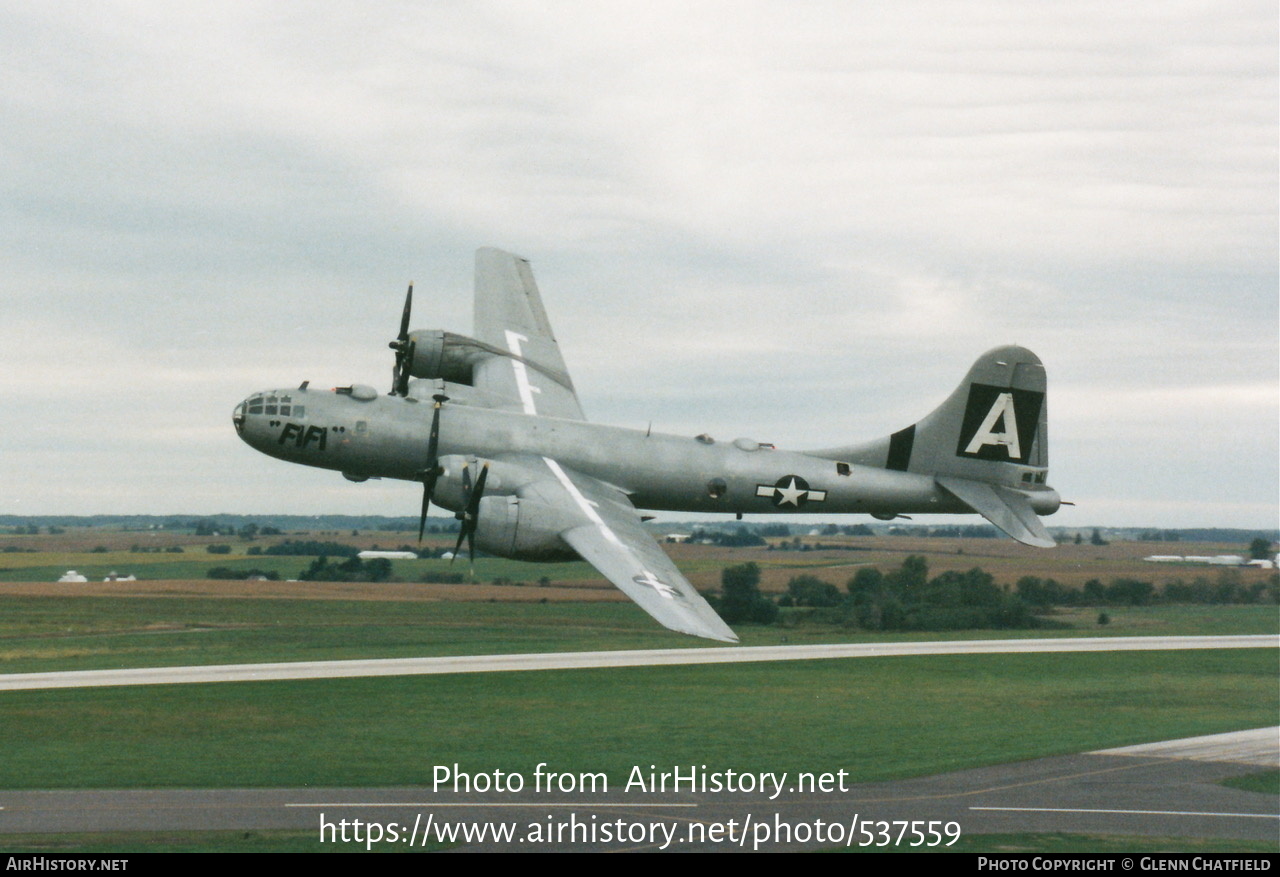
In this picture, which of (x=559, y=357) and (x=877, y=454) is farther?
(x=559, y=357)

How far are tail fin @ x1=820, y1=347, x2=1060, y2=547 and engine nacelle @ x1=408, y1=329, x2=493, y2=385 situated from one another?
1637 centimetres

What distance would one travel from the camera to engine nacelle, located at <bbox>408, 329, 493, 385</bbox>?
51.4 m

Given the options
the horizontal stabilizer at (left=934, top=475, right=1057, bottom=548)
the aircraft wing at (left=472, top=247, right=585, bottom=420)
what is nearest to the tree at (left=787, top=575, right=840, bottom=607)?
the aircraft wing at (left=472, top=247, right=585, bottom=420)

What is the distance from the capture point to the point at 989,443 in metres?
52.3

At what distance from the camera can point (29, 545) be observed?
497ft

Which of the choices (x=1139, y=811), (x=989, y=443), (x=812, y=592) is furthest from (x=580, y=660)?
(x=989, y=443)

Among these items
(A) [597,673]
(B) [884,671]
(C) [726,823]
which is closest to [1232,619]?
(B) [884,671]

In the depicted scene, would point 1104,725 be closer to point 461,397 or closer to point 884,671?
point 884,671

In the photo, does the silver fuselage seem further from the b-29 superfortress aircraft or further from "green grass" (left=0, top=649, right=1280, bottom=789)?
"green grass" (left=0, top=649, right=1280, bottom=789)

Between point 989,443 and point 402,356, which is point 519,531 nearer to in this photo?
point 402,356

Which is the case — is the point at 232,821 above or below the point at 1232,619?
below
